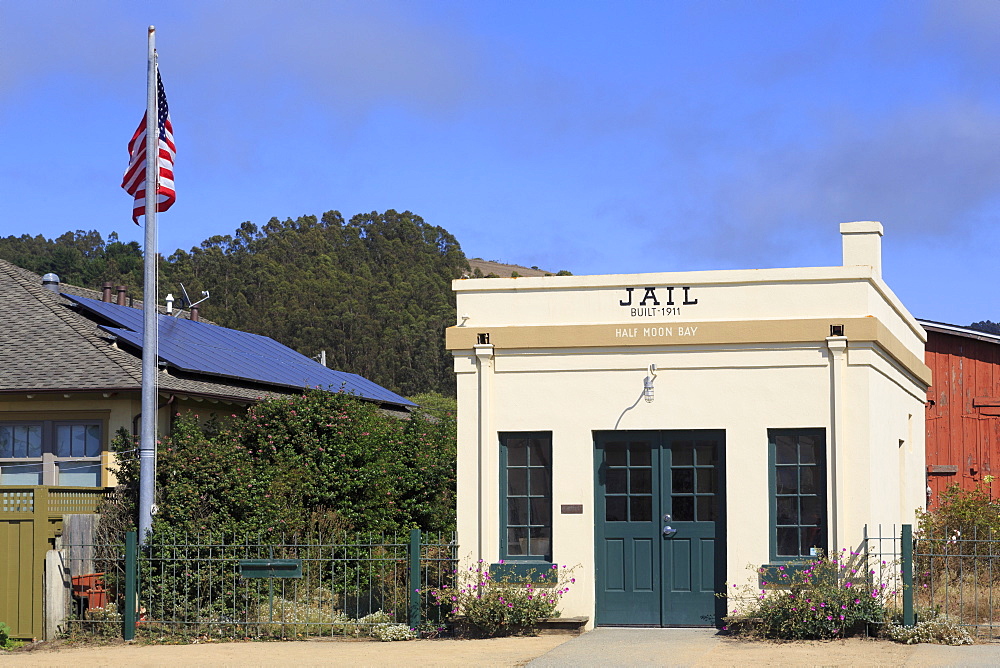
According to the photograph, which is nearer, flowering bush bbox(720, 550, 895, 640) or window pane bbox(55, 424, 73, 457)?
flowering bush bbox(720, 550, 895, 640)

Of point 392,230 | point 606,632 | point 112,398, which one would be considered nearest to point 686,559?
point 606,632

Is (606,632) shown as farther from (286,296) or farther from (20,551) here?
(286,296)

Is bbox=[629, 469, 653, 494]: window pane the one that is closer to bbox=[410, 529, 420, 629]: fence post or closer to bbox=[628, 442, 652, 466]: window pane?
bbox=[628, 442, 652, 466]: window pane

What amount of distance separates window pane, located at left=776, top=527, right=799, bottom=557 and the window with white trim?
1072 centimetres

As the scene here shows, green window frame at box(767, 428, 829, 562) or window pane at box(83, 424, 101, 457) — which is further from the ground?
window pane at box(83, 424, 101, 457)

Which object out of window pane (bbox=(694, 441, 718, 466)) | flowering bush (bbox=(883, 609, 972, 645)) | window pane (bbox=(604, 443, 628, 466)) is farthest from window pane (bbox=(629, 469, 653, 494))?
flowering bush (bbox=(883, 609, 972, 645))

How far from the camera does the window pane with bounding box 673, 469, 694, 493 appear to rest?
14406 millimetres

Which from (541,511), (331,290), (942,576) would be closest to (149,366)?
(541,511)

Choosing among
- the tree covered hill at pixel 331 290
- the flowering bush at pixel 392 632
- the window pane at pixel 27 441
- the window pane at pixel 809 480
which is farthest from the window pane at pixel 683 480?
the tree covered hill at pixel 331 290

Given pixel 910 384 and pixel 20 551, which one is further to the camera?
pixel 910 384

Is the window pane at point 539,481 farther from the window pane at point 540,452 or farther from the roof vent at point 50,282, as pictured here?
the roof vent at point 50,282

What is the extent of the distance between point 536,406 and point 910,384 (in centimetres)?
611

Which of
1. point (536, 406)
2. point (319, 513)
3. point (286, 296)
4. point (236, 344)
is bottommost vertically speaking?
point (319, 513)

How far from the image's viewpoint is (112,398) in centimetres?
1903
